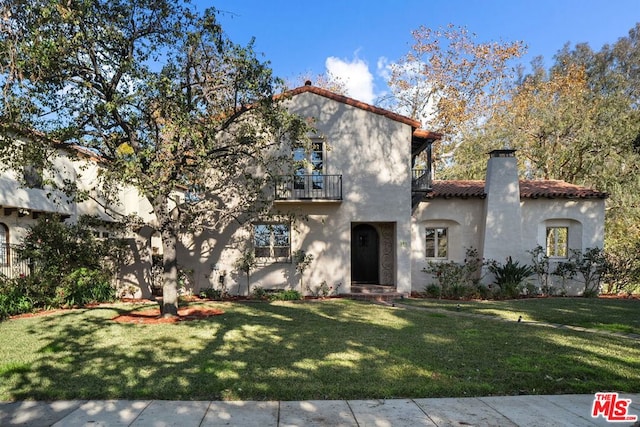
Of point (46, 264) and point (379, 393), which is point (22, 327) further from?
point (379, 393)

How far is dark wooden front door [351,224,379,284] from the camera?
1457 cm

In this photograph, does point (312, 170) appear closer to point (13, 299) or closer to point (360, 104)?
point (360, 104)

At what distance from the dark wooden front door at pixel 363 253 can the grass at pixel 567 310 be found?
256 cm

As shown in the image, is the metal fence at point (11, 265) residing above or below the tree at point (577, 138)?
below

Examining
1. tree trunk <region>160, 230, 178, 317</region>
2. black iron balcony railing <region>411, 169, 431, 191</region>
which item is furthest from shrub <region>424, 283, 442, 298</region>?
tree trunk <region>160, 230, 178, 317</region>

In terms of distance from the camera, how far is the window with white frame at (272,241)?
13.3 meters

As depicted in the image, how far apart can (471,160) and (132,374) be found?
72.1 ft

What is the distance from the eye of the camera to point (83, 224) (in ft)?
Result: 36.2

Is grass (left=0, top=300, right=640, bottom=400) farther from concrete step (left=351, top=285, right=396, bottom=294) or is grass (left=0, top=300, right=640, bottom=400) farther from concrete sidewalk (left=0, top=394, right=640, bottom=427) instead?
concrete step (left=351, top=285, right=396, bottom=294)

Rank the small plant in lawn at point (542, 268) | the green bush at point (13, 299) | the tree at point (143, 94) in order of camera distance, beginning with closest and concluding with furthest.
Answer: the tree at point (143, 94) < the green bush at point (13, 299) < the small plant in lawn at point (542, 268)

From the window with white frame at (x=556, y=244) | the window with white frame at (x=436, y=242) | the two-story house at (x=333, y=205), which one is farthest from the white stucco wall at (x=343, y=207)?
the window with white frame at (x=556, y=244)

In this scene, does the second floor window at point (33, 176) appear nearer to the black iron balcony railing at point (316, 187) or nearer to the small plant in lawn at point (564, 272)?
the black iron balcony railing at point (316, 187)

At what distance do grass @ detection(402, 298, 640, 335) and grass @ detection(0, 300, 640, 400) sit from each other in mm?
1313

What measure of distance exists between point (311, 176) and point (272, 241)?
8.94 ft
